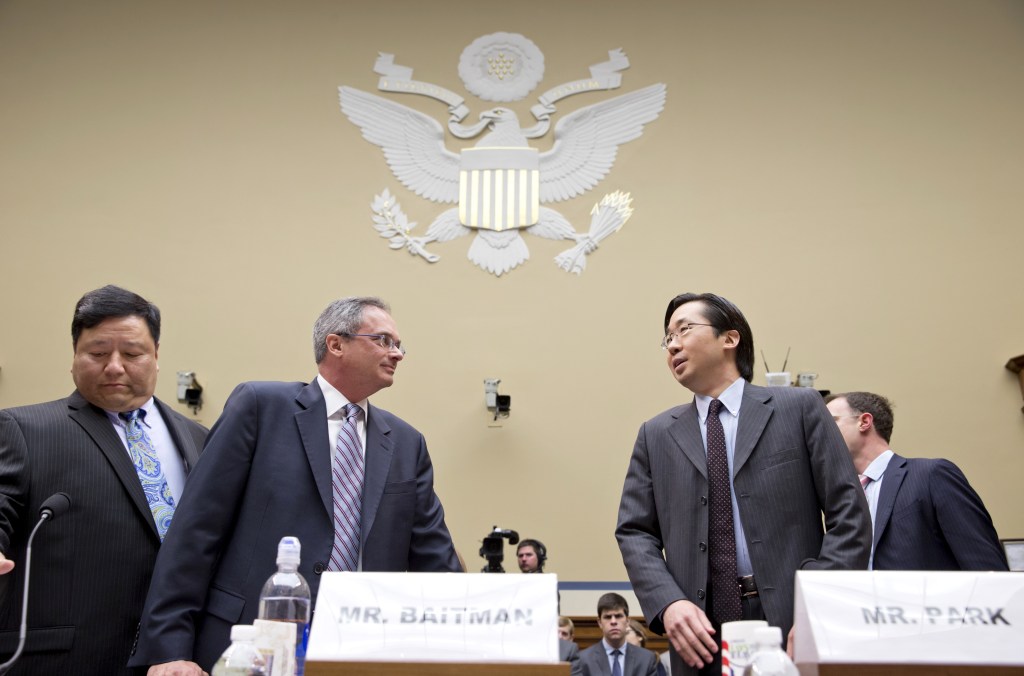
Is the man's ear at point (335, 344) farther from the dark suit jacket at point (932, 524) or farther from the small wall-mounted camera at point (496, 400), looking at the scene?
the small wall-mounted camera at point (496, 400)

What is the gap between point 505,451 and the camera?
7.46m

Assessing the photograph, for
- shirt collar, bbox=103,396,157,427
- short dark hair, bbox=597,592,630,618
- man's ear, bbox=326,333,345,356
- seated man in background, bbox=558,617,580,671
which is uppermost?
man's ear, bbox=326,333,345,356

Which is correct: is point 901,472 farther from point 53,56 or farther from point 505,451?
point 53,56

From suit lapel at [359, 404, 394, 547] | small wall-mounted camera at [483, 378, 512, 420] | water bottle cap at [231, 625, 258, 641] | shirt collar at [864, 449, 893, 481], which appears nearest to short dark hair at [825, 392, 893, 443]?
shirt collar at [864, 449, 893, 481]

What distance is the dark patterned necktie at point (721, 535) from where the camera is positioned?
209 cm

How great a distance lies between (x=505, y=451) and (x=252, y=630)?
20.0 ft

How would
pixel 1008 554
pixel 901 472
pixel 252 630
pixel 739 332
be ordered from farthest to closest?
1. pixel 1008 554
2. pixel 901 472
3. pixel 739 332
4. pixel 252 630

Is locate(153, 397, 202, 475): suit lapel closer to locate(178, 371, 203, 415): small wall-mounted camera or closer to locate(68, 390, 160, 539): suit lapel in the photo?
locate(68, 390, 160, 539): suit lapel

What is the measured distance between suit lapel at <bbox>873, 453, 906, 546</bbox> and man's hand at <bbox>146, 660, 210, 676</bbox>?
2.03 meters

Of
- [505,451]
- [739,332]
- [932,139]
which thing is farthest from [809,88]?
[739,332]

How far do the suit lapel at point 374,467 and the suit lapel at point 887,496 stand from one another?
1.56 metres

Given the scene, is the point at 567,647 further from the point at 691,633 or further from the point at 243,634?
the point at 243,634

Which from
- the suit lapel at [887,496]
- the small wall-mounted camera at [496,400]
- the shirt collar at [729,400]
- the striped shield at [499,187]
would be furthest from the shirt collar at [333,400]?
the striped shield at [499,187]

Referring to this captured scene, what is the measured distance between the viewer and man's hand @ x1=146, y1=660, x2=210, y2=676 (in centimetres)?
189
